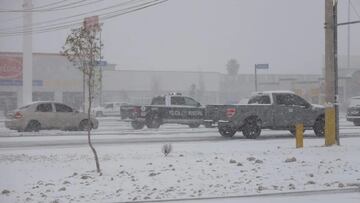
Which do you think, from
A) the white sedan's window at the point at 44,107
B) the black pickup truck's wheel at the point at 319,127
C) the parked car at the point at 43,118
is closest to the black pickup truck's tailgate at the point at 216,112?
the black pickup truck's wheel at the point at 319,127

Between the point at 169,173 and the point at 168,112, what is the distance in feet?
59.7

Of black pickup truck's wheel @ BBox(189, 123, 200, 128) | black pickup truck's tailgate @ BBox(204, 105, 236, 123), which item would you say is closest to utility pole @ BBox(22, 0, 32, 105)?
black pickup truck's wheel @ BBox(189, 123, 200, 128)

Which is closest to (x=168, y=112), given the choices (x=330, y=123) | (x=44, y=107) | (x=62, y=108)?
(x=62, y=108)

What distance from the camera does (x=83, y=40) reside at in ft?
46.1

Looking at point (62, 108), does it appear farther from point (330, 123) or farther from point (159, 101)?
point (330, 123)

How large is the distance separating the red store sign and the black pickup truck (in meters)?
44.4

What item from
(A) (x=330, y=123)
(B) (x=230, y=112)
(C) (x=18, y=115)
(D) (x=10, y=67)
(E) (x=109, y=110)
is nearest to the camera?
(A) (x=330, y=123)

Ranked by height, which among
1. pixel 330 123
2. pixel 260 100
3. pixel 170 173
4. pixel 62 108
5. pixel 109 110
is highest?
pixel 260 100

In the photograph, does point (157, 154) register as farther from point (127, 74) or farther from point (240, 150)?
point (127, 74)

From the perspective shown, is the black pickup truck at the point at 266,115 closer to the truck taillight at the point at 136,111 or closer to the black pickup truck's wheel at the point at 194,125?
the black pickup truck's wheel at the point at 194,125

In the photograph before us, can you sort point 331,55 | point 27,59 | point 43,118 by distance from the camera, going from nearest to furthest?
point 331,55, point 43,118, point 27,59

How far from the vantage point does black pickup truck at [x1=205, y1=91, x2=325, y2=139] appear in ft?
76.9

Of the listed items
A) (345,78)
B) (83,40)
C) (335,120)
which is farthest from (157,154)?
(345,78)

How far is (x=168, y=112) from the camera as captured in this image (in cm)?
3148
